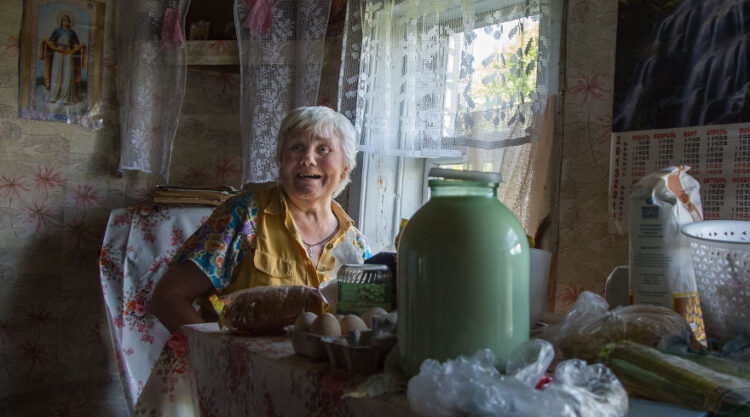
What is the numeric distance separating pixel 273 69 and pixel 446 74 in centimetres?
94

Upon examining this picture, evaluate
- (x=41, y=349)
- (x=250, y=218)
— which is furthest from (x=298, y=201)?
(x=41, y=349)

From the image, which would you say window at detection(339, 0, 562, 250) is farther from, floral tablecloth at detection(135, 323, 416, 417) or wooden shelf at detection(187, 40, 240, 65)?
floral tablecloth at detection(135, 323, 416, 417)

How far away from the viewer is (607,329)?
68 centimetres

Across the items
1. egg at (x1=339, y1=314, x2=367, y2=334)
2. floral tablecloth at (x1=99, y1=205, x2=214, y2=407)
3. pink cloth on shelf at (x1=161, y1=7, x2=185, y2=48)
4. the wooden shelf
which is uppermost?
pink cloth on shelf at (x1=161, y1=7, x2=185, y2=48)

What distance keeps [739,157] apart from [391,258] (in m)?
0.80

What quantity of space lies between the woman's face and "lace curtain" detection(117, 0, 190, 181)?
114cm

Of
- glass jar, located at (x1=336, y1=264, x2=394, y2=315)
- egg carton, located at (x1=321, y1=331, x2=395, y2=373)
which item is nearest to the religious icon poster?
glass jar, located at (x1=336, y1=264, x2=394, y2=315)

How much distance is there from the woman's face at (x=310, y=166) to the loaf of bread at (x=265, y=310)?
920 millimetres

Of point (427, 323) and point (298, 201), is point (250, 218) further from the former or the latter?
point (427, 323)

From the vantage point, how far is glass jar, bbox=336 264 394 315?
34.6 inches

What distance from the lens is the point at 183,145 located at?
2938 mm

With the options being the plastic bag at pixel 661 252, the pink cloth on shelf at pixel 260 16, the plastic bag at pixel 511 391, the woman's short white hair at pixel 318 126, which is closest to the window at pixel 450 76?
the woman's short white hair at pixel 318 126

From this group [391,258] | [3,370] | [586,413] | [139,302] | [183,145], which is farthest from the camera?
[183,145]

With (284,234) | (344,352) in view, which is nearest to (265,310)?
(344,352)
